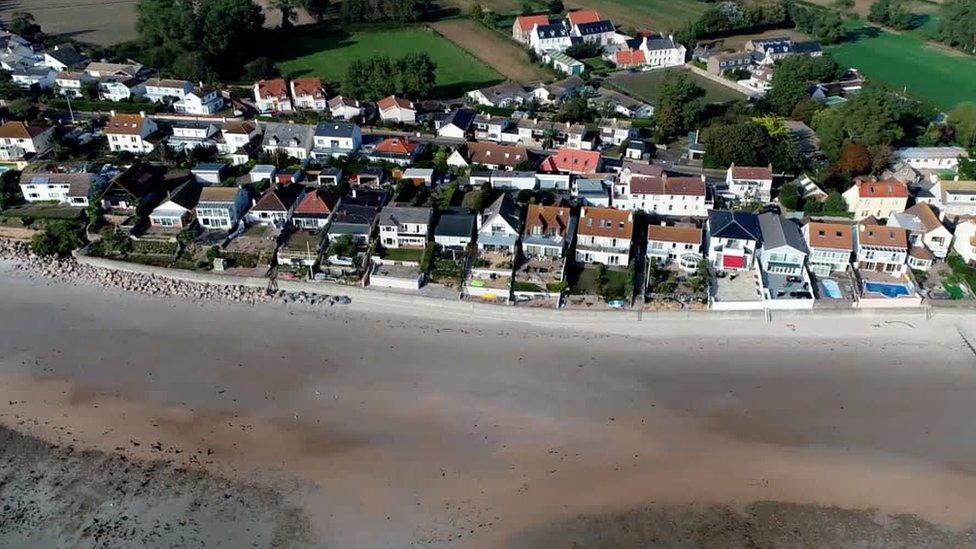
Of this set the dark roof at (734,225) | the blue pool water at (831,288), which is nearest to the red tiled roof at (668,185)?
the dark roof at (734,225)

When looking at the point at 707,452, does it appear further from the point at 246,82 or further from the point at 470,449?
the point at 246,82

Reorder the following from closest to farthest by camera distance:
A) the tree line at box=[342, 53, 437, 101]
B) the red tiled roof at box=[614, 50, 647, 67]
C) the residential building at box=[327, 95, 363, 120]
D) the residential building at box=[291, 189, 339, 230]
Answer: the residential building at box=[291, 189, 339, 230]
the residential building at box=[327, 95, 363, 120]
the tree line at box=[342, 53, 437, 101]
the red tiled roof at box=[614, 50, 647, 67]

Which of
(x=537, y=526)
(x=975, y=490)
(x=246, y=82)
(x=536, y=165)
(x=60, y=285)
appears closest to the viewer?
(x=537, y=526)

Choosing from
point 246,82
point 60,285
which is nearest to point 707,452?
point 60,285

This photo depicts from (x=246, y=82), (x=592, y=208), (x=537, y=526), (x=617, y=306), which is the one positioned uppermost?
(x=246, y=82)

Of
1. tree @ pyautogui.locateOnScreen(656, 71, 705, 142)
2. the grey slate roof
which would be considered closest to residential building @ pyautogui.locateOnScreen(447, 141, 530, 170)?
tree @ pyautogui.locateOnScreen(656, 71, 705, 142)

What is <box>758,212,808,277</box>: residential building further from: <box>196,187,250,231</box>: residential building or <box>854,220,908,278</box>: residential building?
<box>196,187,250,231</box>: residential building

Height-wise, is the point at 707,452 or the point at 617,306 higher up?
the point at 617,306

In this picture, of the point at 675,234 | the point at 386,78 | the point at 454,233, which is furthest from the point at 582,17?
the point at 454,233
